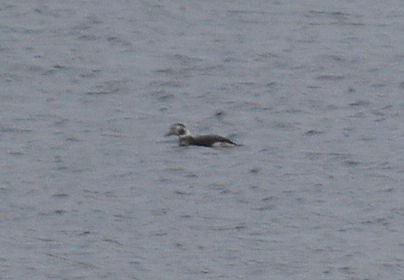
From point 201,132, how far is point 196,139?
819mm

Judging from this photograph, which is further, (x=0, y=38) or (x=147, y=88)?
(x=0, y=38)

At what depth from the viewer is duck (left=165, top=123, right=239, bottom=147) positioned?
23.8 metres

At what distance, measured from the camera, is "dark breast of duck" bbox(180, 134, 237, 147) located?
2386 cm

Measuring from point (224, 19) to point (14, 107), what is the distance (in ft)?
25.2

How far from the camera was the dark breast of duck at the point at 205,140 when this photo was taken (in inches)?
939

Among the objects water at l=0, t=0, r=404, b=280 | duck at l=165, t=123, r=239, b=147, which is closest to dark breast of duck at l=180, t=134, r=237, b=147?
duck at l=165, t=123, r=239, b=147

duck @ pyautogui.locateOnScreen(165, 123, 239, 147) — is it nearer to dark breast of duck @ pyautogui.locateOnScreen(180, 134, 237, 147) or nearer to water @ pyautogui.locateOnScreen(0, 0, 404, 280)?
dark breast of duck @ pyautogui.locateOnScreen(180, 134, 237, 147)

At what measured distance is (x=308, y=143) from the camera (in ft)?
78.4

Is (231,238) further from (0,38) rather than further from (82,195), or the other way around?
(0,38)

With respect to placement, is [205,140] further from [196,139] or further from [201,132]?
[201,132]

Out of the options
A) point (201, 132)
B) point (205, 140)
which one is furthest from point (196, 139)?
point (201, 132)

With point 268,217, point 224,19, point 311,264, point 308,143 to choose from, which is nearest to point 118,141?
point 308,143

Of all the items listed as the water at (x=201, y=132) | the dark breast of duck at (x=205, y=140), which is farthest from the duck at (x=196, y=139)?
the water at (x=201, y=132)

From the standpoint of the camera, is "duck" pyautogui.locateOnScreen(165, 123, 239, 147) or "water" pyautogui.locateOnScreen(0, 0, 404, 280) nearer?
"water" pyautogui.locateOnScreen(0, 0, 404, 280)
